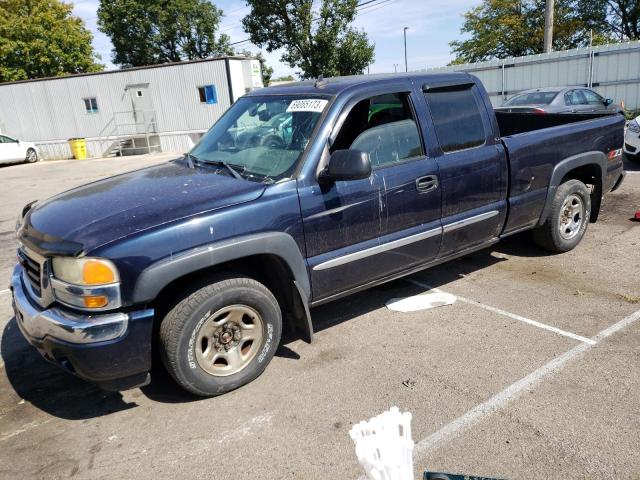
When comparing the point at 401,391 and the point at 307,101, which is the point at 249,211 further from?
the point at 401,391

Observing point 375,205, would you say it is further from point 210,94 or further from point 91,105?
point 91,105

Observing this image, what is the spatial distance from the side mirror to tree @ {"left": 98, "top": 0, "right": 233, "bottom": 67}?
48.0 meters

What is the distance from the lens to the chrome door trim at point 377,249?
367cm

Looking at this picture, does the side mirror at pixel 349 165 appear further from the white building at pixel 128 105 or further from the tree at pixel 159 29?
the tree at pixel 159 29

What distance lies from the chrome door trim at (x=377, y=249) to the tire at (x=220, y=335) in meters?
0.49

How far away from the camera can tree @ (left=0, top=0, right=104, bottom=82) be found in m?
34.7

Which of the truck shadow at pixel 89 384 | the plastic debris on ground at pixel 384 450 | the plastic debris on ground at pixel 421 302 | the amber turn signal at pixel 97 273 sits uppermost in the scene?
the amber turn signal at pixel 97 273

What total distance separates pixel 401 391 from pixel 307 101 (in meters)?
2.20

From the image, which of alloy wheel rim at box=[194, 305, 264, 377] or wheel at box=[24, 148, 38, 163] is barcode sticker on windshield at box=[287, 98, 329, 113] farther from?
wheel at box=[24, 148, 38, 163]

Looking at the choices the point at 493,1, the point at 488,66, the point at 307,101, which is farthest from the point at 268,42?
the point at 307,101

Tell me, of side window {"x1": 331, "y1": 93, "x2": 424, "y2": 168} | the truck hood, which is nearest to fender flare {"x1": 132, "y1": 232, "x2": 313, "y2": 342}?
the truck hood

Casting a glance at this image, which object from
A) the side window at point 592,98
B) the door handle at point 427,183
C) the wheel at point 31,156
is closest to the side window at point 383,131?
the door handle at point 427,183

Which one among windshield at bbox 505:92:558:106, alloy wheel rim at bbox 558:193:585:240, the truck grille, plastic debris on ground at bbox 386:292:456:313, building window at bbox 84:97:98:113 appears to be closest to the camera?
the truck grille

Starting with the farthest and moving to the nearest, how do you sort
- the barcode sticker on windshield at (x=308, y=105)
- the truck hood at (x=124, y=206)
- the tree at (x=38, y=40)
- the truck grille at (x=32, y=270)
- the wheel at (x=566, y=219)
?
the tree at (x=38, y=40) < the wheel at (x=566, y=219) < the barcode sticker on windshield at (x=308, y=105) < the truck grille at (x=32, y=270) < the truck hood at (x=124, y=206)
